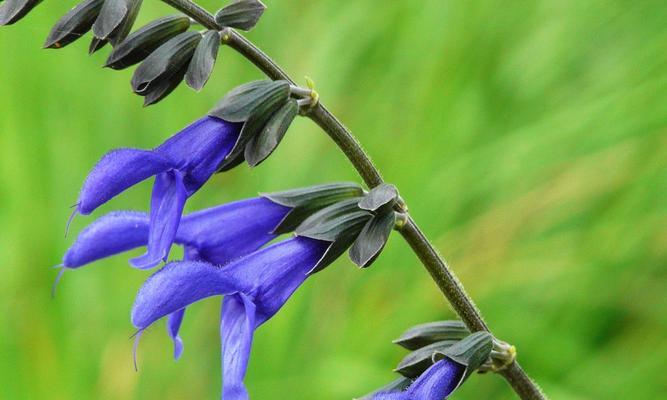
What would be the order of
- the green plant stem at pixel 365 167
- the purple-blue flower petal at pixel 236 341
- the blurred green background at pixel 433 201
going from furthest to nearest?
the blurred green background at pixel 433 201
the green plant stem at pixel 365 167
the purple-blue flower petal at pixel 236 341

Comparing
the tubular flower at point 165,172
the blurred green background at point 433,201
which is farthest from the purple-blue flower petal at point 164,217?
the blurred green background at point 433,201

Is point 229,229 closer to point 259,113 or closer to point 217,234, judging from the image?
point 217,234

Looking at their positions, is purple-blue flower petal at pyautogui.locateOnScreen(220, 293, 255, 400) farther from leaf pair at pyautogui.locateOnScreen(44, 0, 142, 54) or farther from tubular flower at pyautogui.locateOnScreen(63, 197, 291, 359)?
leaf pair at pyautogui.locateOnScreen(44, 0, 142, 54)

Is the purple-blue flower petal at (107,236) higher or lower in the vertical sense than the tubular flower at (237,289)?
higher

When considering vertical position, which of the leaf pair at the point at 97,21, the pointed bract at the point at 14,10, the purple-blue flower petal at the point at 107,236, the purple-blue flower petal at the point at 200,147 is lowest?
the purple-blue flower petal at the point at 107,236

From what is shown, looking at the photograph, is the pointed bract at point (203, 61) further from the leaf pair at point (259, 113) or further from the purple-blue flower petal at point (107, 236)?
the purple-blue flower petal at point (107, 236)

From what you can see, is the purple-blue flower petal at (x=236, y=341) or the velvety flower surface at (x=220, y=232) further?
the velvety flower surface at (x=220, y=232)

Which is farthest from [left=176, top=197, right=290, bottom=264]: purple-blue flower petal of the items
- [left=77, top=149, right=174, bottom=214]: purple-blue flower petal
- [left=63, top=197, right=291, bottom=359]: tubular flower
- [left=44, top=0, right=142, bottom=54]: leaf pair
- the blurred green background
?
the blurred green background

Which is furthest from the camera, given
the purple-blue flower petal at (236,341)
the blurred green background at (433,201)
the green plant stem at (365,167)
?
the blurred green background at (433,201)
